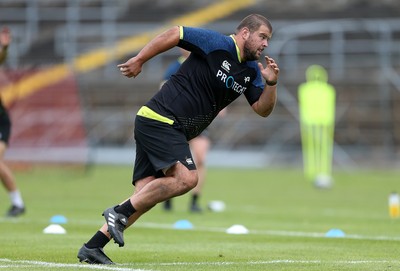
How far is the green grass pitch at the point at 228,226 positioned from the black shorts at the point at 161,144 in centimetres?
79

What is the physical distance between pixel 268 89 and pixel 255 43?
1.31ft

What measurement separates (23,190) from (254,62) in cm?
1184

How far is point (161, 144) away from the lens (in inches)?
318

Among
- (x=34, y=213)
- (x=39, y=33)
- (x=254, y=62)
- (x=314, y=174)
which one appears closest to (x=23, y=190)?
(x=34, y=213)

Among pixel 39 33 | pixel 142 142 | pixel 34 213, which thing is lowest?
pixel 34 213

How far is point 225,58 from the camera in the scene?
27.2 feet

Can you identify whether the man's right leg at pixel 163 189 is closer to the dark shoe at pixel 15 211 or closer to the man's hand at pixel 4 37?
the man's hand at pixel 4 37

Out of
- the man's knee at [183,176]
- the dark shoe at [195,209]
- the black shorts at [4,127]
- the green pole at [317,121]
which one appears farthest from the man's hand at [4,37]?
the green pole at [317,121]

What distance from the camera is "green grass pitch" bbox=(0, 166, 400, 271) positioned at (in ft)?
27.6

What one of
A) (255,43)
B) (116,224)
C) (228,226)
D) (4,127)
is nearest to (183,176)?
(116,224)

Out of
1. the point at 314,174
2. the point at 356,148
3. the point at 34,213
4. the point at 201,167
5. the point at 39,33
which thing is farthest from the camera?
the point at 39,33

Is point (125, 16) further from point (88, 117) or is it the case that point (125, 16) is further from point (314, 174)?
point (314, 174)

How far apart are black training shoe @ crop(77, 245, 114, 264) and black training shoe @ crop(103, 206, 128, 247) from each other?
0.85 ft

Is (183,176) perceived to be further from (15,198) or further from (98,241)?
(15,198)
